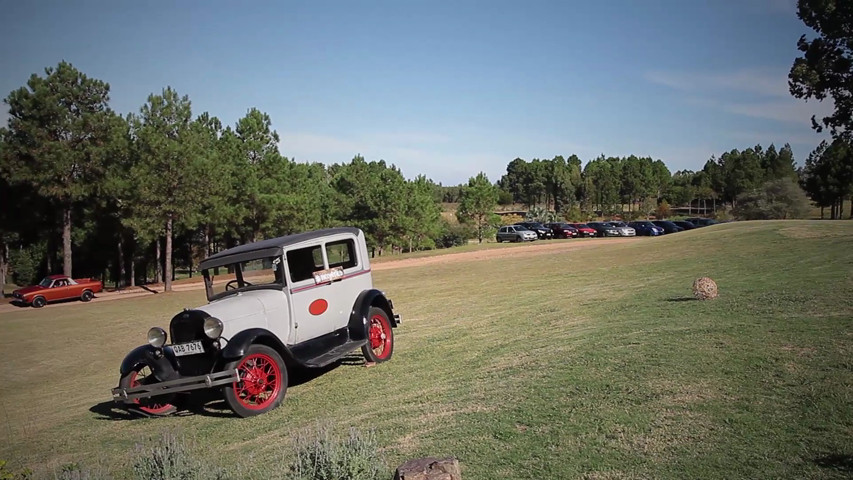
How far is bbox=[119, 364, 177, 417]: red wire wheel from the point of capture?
8344 mm

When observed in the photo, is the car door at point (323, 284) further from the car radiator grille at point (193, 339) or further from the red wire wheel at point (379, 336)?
the car radiator grille at point (193, 339)

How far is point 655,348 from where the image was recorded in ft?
27.9

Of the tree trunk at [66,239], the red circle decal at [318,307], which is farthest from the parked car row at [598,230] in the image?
the red circle decal at [318,307]

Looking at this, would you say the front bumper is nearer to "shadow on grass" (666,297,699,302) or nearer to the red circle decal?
the red circle decal

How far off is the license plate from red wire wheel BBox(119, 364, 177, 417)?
27.4 inches

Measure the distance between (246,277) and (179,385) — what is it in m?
2.25

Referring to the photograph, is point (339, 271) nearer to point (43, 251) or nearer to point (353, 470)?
point (353, 470)

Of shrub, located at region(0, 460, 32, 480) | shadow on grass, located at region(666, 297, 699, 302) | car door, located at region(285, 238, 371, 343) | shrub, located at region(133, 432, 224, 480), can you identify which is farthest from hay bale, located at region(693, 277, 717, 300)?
shrub, located at region(0, 460, 32, 480)

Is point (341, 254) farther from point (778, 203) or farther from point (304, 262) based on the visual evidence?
point (778, 203)

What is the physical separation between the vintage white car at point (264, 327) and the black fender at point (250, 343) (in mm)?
13

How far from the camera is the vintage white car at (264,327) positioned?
25.5ft

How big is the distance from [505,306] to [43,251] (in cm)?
5104

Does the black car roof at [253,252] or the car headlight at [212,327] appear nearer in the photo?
the car headlight at [212,327]

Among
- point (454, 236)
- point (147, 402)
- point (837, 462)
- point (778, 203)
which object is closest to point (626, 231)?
point (778, 203)
